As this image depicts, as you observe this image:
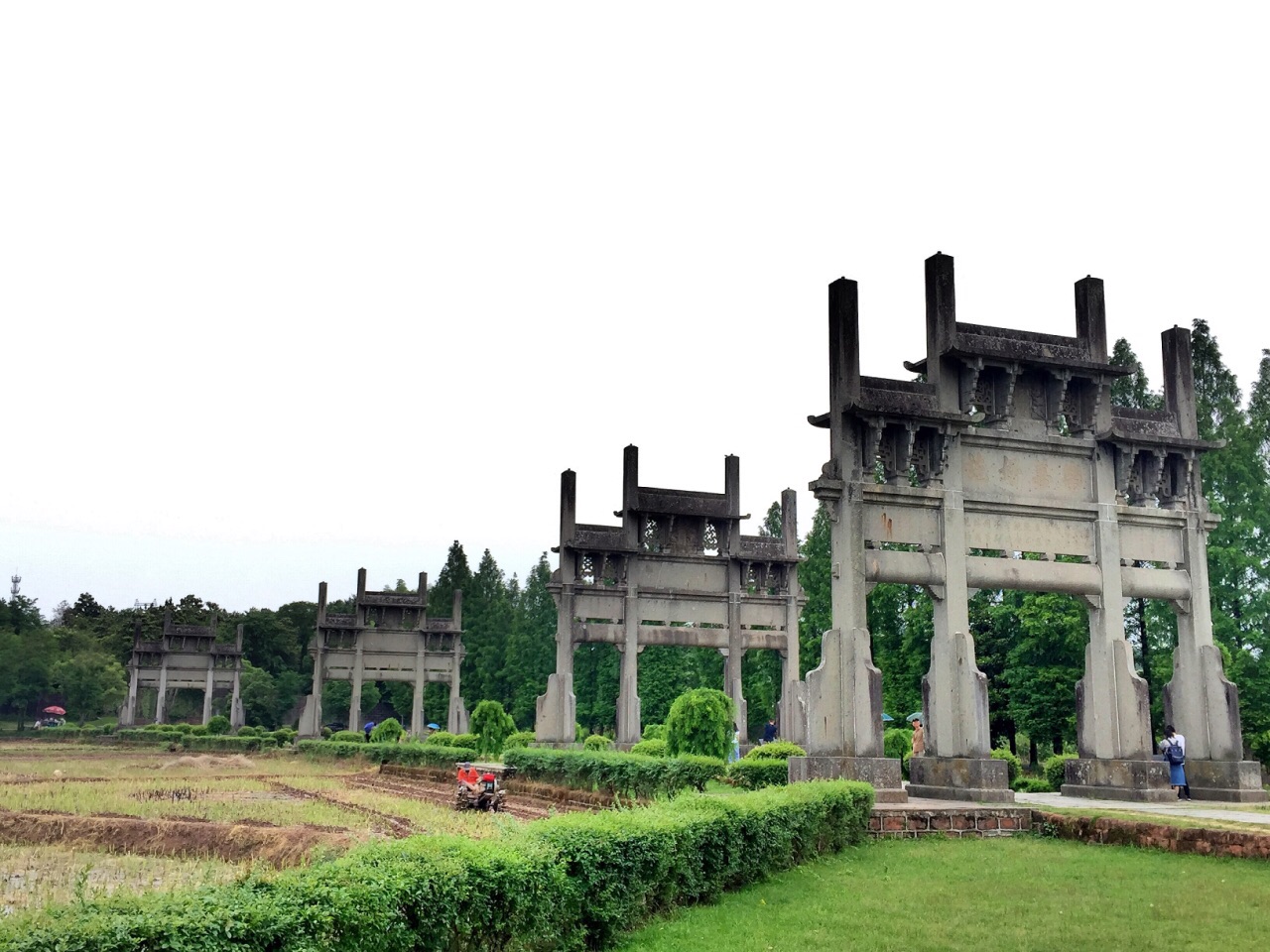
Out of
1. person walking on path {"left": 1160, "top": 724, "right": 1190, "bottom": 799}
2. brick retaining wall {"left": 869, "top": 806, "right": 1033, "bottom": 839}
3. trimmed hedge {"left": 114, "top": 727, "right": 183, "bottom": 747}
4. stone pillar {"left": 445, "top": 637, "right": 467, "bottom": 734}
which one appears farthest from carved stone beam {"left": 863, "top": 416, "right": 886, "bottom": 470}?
trimmed hedge {"left": 114, "top": 727, "right": 183, "bottom": 747}

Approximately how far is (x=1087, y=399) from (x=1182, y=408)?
6.87 ft

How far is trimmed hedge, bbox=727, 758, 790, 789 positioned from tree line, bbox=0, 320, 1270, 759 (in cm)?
983

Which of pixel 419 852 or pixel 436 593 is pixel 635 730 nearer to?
pixel 419 852


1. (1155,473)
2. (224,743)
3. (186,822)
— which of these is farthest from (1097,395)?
(224,743)

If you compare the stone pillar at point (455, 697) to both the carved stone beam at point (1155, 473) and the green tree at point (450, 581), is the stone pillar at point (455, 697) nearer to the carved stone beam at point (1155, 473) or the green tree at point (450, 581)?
the green tree at point (450, 581)

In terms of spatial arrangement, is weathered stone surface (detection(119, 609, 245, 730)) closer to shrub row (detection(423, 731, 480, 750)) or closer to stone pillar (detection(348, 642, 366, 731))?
stone pillar (detection(348, 642, 366, 731))

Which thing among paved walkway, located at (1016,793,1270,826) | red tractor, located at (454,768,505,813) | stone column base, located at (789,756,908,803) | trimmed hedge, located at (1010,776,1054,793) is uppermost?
stone column base, located at (789,756,908,803)

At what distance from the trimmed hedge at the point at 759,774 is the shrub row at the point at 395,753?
13.1 metres

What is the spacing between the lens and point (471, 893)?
6883 millimetres

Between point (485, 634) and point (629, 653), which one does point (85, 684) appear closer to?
point (485, 634)

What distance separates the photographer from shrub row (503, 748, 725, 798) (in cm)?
1853

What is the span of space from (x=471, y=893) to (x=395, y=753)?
29.0m

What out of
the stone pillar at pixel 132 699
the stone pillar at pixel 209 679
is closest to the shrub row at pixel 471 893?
the stone pillar at pixel 209 679

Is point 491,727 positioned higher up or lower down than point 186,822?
higher up
